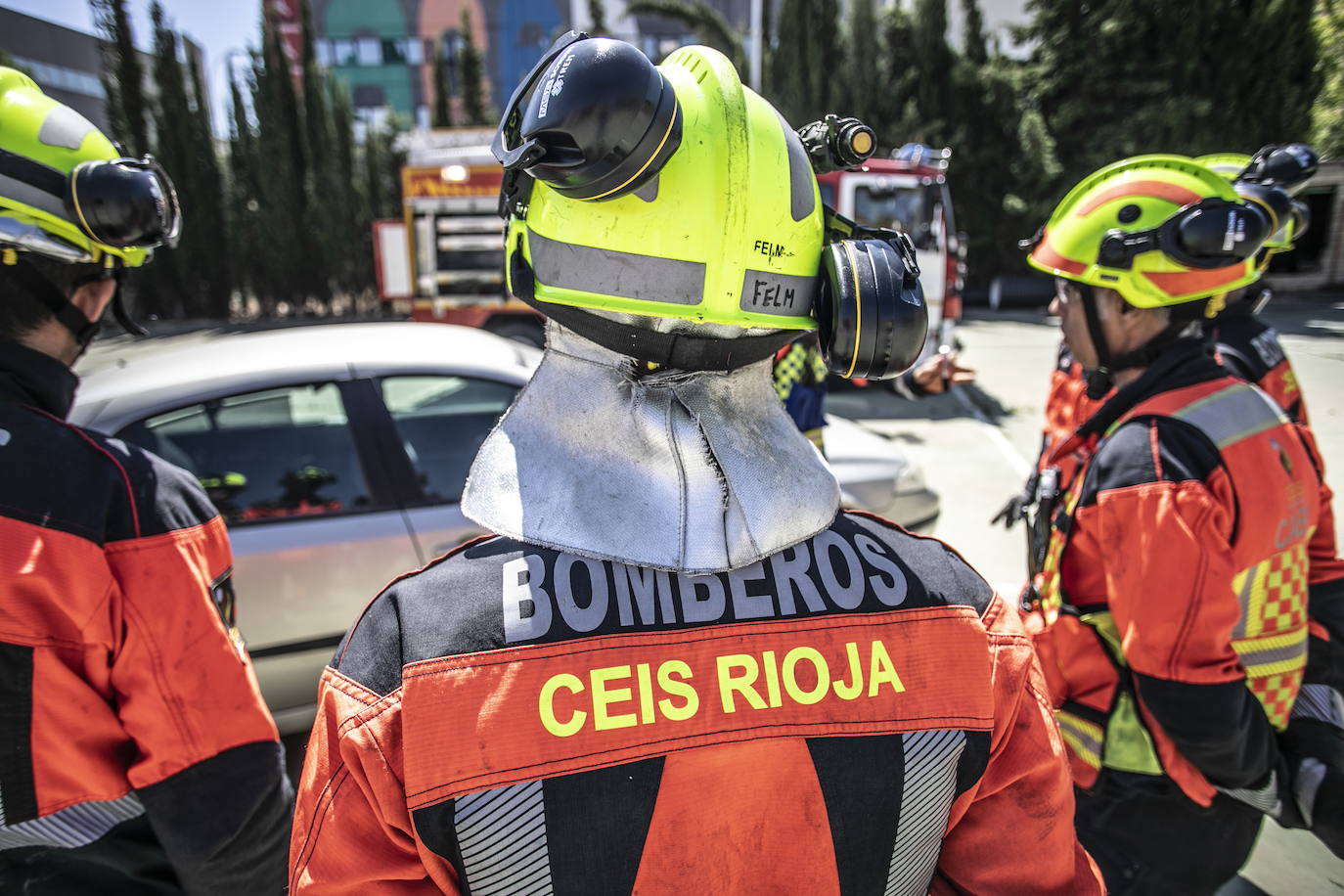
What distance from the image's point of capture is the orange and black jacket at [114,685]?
124cm

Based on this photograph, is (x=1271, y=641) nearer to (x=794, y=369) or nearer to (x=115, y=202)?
(x=794, y=369)

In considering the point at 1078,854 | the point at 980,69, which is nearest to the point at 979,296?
the point at 980,69

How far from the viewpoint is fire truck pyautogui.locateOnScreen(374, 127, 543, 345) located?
10.5 m

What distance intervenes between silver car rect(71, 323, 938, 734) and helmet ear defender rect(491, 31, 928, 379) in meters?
1.82

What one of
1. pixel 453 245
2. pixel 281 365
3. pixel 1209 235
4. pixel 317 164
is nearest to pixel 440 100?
pixel 317 164

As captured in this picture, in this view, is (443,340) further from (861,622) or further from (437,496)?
(861,622)

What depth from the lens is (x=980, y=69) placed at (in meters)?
19.9

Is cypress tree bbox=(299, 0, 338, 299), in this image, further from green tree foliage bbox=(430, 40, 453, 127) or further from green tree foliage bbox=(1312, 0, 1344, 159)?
green tree foliage bbox=(1312, 0, 1344, 159)

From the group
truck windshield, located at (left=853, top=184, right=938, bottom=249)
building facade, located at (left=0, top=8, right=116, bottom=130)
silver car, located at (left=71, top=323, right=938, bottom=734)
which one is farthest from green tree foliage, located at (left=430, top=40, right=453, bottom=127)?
silver car, located at (left=71, top=323, right=938, bottom=734)

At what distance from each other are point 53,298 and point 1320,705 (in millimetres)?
3117

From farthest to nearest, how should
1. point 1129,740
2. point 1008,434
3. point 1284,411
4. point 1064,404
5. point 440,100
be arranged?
point 440,100 → point 1008,434 → point 1064,404 → point 1284,411 → point 1129,740

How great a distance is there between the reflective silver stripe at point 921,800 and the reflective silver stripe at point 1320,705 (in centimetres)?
160

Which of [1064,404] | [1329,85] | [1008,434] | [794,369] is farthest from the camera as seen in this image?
[1329,85]

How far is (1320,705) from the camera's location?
6.30ft
